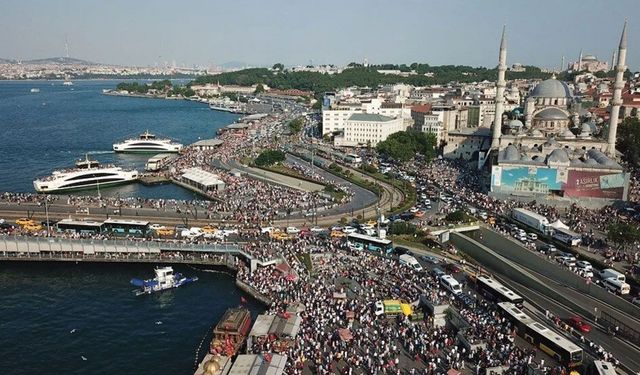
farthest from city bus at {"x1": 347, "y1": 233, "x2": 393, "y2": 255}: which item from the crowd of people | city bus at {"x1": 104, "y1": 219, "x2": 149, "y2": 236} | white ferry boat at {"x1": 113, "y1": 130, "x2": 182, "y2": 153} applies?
white ferry boat at {"x1": 113, "y1": 130, "x2": 182, "y2": 153}

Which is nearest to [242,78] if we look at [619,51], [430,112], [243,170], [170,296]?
[430,112]

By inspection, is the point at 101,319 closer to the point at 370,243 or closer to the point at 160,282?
the point at 160,282

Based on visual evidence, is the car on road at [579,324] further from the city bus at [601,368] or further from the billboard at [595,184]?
the billboard at [595,184]

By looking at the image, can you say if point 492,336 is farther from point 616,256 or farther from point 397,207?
point 397,207

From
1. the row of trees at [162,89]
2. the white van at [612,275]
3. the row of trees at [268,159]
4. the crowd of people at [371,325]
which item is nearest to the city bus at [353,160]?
the row of trees at [268,159]

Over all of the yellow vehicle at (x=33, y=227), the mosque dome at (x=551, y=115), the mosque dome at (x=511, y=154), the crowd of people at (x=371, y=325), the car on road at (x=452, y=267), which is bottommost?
the crowd of people at (x=371, y=325)

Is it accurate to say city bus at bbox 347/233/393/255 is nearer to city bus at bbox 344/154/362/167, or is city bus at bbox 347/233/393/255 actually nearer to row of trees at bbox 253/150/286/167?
row of trees at bbox 253/150/286/167
